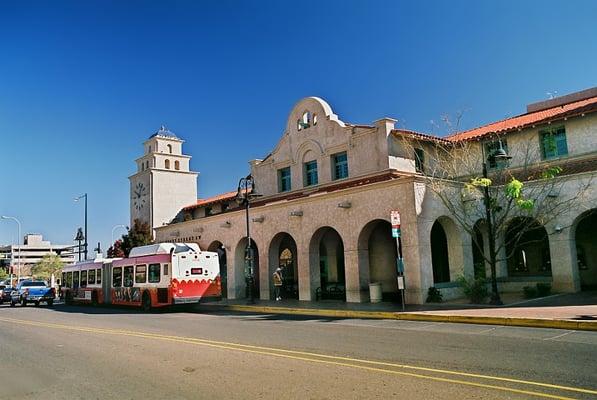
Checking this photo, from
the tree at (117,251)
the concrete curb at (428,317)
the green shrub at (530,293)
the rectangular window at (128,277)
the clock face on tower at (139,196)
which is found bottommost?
the concrete curb at (428,317)

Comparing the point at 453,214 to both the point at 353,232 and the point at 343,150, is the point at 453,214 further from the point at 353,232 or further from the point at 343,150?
the point at 343,150

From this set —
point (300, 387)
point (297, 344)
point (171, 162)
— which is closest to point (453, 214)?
point (297, 344)

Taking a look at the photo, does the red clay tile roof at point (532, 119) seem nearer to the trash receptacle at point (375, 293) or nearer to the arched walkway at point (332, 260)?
the arched walkway at point (332, 260)

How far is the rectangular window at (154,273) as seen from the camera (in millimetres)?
24142

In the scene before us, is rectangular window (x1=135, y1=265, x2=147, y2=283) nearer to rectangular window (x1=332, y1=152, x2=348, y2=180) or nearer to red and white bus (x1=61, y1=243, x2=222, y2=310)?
red and white bus (x1=61, y1=243, x2=222, y2=310)

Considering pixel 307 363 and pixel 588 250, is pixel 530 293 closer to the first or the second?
pixel 588 250

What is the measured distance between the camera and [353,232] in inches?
864

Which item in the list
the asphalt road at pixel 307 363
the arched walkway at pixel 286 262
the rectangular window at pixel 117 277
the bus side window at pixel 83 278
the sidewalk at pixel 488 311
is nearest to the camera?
the asphalt road at pixel 307 363

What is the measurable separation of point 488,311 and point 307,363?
884 cm

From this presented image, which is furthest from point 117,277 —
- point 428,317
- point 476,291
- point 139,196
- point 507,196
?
point 139,196

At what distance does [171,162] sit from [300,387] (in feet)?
158

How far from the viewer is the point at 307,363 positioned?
909 cm

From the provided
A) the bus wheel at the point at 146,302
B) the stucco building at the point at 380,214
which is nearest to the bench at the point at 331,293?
the stucco building at the point at 380,214

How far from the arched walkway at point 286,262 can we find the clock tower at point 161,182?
70.9ft
